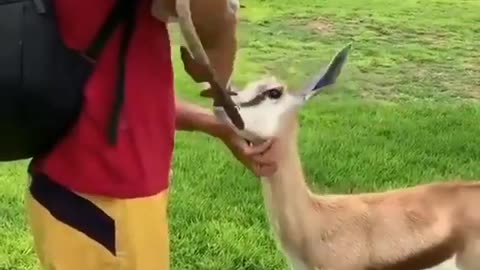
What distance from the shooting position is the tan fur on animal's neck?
2.51 meters

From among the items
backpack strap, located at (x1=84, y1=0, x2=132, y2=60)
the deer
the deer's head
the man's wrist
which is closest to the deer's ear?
the deer's head

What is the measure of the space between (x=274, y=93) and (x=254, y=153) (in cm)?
35

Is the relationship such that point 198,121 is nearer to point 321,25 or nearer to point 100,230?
point 100,230

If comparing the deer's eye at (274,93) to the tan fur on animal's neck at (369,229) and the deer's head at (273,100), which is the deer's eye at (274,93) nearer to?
Answer: the deer's head at (273,100)

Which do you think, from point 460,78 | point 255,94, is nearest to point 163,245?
point 255,94

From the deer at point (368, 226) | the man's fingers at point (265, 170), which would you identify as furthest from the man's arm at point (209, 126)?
the deer at point (368, 226)

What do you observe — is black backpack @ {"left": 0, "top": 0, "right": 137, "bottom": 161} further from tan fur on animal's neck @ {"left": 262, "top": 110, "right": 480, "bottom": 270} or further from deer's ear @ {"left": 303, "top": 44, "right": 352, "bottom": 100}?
tan fur on animal's neck @ {"left": 262, "top": 110, "right": 480, "bottom": 270}

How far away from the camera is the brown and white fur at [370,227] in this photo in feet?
8.23

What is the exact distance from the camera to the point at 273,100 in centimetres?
242

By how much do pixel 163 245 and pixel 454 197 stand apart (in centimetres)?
111

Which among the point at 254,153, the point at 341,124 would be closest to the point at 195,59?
the point at 254,153

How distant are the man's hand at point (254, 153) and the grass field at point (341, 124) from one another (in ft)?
0.72

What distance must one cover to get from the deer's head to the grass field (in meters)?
0.05

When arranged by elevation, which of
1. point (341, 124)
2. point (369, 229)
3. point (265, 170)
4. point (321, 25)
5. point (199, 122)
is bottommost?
point (321, 25)
